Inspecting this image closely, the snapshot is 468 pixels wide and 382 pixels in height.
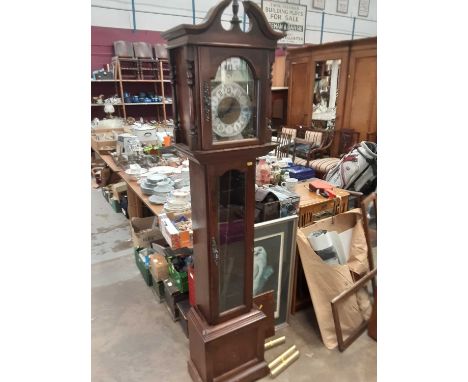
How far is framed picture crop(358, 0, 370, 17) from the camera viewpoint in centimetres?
735

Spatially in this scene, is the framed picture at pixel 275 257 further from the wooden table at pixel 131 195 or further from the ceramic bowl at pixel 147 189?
the wooden table at pixel 131 195

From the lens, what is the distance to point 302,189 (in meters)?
2.27

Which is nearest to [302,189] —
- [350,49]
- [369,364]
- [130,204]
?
[369,364]

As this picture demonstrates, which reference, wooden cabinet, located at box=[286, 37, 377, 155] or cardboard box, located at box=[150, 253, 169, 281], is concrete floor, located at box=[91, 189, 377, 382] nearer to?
cardboard box, located at box=[150, 253, 169, 281]

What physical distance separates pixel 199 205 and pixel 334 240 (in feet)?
3.43

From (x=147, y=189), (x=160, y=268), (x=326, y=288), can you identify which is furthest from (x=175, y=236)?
(x=326, y=288)

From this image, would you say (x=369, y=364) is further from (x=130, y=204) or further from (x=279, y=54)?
(x=279, y=54)

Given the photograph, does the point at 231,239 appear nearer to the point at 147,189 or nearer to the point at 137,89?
the point at 147,189

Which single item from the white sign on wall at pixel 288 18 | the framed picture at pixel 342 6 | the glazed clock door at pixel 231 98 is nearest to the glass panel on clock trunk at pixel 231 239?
the glazed clock door at pixel 231 98

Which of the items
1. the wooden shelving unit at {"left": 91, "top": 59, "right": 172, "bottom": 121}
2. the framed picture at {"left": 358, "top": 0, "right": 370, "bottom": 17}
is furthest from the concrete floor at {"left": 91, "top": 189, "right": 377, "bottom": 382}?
the framed picture at {"left": 358, "top": 0, "right": 370, "bottom": 17}

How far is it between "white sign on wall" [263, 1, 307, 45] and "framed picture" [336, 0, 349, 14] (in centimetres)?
96

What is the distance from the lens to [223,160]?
46.9 inches

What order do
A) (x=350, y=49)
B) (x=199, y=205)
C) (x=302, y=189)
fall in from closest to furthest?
1. (x=199, y=205)
2. (x=302, y=189)
3. (x=350, y=49)

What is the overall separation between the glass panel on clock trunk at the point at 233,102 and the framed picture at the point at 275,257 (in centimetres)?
65
